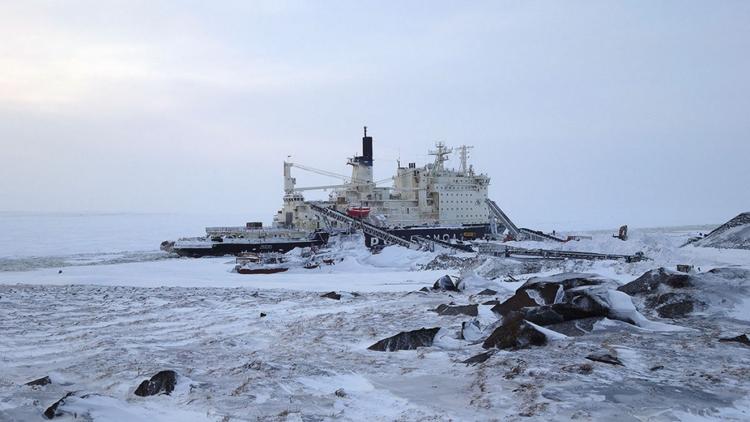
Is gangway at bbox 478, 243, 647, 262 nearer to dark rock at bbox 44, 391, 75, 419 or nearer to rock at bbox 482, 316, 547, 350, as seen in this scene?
rock at bbox 482, 316, 547, 350

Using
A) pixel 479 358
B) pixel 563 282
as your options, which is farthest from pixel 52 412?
pixel 563 282

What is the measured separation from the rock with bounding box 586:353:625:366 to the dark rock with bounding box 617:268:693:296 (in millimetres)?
4984

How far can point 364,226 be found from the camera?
35.8 metres

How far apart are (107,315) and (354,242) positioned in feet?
72.8

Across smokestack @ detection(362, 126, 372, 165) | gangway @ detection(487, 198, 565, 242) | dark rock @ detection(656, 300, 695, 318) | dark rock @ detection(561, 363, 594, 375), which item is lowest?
dark rock @ detection(561, 363, 594, 375)

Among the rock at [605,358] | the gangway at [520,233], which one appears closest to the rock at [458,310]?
the rock at [605,358]

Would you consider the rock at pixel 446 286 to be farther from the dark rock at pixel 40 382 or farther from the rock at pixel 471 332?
the dark rock at pixel 40 382

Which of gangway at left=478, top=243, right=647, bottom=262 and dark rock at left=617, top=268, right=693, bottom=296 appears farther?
gangway at left=478, top=243, right=647, bottom=262

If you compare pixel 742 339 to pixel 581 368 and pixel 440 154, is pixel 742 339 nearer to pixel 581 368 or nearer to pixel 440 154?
pixel 581 368

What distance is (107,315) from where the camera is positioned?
13062mm

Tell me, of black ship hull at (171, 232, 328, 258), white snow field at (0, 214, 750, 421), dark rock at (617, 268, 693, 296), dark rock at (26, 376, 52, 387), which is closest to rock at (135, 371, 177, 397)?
white snow field at (0, 214, 750, 421)

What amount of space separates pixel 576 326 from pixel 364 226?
27.0 m

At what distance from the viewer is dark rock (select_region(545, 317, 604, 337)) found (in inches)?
351

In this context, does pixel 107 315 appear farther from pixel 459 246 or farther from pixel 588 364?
pixel 459 246
